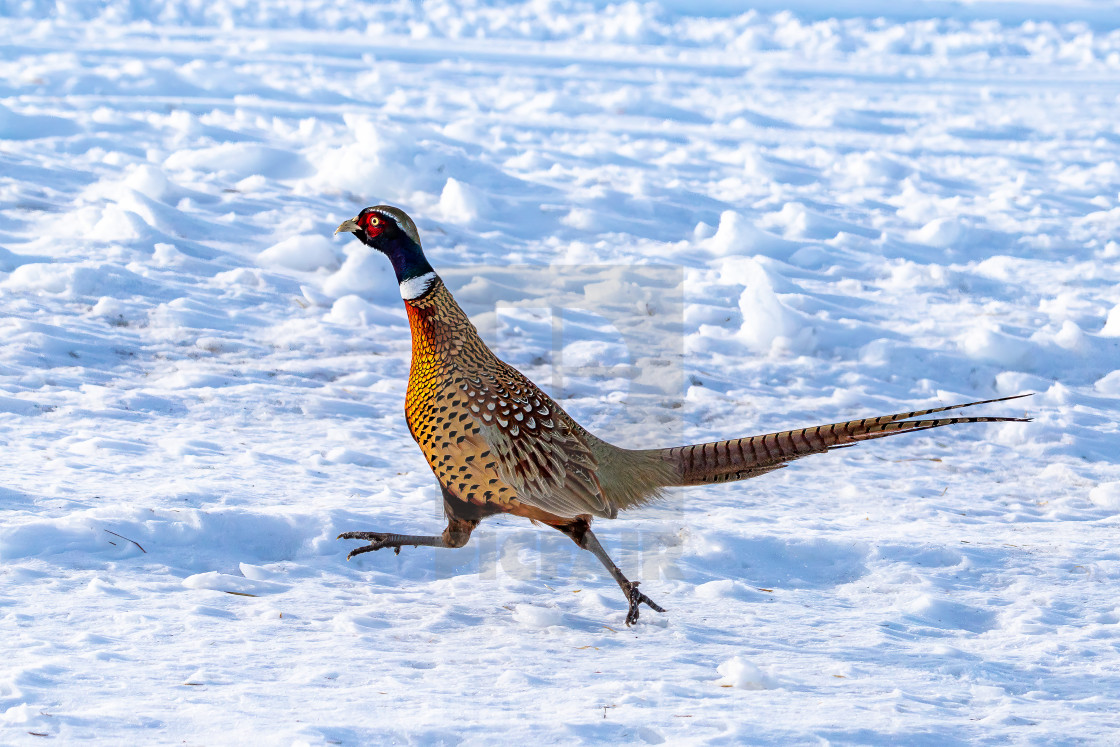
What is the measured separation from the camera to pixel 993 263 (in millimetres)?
6969

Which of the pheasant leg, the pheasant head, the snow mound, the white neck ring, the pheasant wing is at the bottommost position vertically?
the snow mound

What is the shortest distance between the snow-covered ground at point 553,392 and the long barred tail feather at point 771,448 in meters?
0.42

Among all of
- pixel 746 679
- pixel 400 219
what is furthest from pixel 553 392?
pixel 746 679

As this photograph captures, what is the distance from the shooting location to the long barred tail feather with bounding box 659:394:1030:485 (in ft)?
8.67

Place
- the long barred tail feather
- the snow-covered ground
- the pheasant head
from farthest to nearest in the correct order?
the pheasant head → the long barred tail feather → the snow-covered ground

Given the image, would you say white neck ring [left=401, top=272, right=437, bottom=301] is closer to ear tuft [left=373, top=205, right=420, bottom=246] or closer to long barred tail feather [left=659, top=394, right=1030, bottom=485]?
ear tuft [left=373, top=205, right=420, bottom=246]

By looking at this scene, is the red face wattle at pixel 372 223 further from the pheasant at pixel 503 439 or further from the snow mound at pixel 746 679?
the snow mound at pixel 746 679

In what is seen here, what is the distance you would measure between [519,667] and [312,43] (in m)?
12.7

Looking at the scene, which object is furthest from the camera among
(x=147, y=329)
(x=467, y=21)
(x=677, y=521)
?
(x=467, y=21)

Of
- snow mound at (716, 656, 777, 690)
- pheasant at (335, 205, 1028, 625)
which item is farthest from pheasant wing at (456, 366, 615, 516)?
snow mound at (716, 656, 777, 690)

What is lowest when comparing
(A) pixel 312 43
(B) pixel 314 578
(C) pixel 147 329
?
(B) pixel 314 578

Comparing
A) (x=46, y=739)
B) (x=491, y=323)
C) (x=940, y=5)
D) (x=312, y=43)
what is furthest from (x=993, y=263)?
(x=940, y=5)

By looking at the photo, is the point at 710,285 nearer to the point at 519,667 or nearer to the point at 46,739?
the point at 519,667

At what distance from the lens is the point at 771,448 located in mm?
2744
